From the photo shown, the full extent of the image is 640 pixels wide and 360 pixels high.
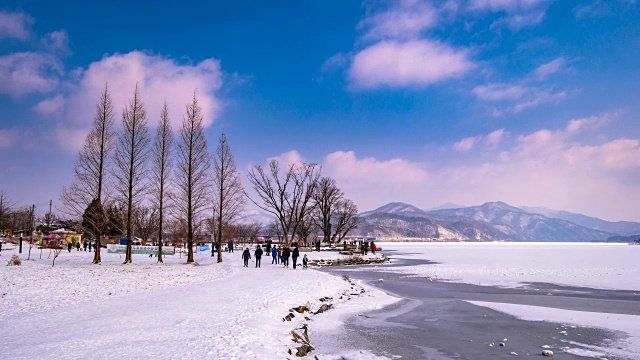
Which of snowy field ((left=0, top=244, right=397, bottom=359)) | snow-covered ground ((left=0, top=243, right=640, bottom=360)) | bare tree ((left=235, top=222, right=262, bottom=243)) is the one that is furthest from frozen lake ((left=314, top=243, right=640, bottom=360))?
bare tree ((left=235, top=222, right=262, bottom=243))

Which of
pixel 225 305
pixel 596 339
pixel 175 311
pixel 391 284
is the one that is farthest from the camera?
pixel 391 284

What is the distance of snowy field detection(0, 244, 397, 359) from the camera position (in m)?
9.23

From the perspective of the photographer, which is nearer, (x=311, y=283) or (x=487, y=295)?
(x=487, y=295)

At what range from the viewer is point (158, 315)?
12.9m

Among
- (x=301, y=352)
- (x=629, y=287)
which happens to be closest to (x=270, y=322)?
(x=301, y=352)

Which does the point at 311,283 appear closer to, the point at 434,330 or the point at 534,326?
the point at 434,330

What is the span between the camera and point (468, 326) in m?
13.9

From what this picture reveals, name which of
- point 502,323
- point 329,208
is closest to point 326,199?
point 329,208

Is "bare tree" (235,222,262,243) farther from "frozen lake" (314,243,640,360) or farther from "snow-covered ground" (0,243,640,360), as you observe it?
"frozen lake" (314,243,640,360)

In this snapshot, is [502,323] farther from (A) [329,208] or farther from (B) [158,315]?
(A) [329,208]

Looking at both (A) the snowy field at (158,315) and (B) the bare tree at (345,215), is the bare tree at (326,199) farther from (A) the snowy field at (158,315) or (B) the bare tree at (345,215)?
(A) the snowy field at (158,315)

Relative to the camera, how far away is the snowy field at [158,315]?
923cm

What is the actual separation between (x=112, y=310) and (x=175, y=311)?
86.3 inches

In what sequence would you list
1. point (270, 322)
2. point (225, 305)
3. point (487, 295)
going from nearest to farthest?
point (270, 322) → point (225, 305) → point (487, 295)
